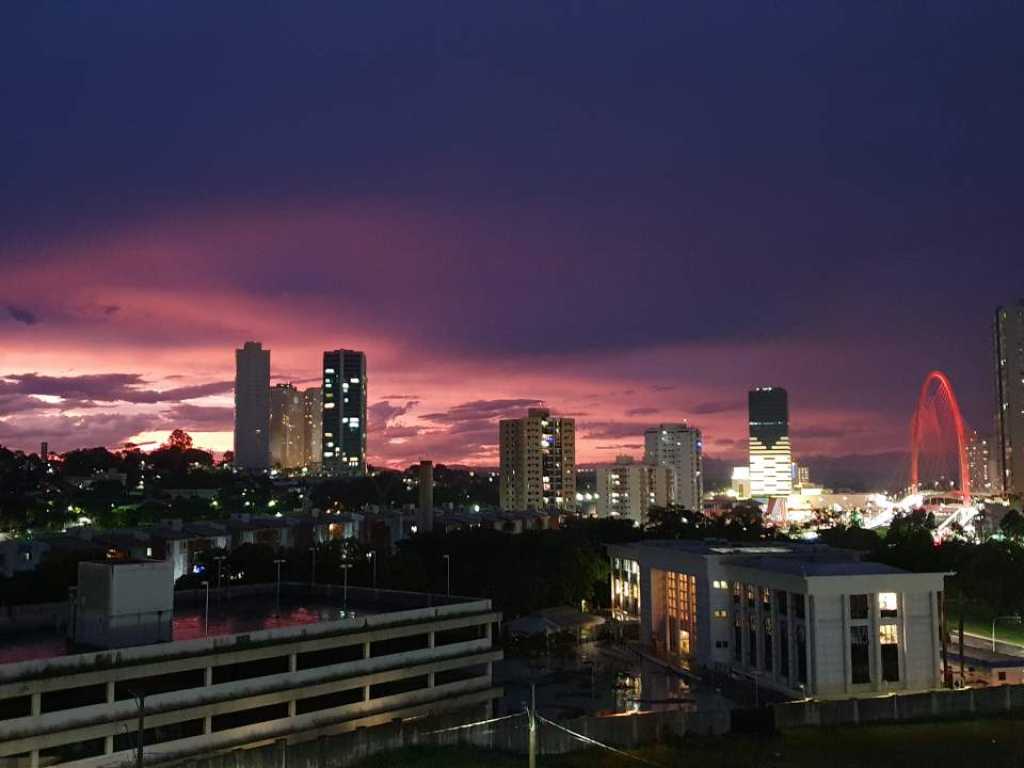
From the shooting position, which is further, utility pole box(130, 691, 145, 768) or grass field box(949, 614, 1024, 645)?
grass field box(949, 614, 1024, 645)

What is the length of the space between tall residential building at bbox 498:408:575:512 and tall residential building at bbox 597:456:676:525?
681 centimetres

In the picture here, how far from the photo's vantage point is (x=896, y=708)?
122 ft

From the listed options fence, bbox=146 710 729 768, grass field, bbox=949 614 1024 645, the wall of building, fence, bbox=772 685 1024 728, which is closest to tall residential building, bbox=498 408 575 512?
grass field, bbox=949 614 1024 645

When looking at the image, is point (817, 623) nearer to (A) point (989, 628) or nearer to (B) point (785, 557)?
(B) point (785, 557)

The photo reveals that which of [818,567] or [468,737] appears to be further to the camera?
[818,567]

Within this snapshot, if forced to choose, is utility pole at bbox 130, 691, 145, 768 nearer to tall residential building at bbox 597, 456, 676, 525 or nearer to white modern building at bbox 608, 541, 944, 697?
white modern building at bbox 608, 541, 944, 697

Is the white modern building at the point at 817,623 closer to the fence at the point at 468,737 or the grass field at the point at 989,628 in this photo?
the fence at the point at 468,737

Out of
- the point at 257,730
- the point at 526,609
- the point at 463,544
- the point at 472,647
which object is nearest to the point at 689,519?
the point at 463,544

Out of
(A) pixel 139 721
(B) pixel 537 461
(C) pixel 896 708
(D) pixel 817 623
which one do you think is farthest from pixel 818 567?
(B) pixel 537 461

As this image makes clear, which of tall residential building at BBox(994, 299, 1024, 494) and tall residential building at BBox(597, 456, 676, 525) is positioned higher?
tall residential building at BBox(994, 299, 1024, 494)

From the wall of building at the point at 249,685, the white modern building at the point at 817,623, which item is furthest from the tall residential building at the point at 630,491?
the wall of building at the point at 249,685

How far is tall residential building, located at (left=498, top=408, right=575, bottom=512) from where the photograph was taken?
18675 cm

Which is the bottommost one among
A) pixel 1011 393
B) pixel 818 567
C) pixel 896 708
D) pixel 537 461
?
pixel 896 708

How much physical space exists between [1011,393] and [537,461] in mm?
87552
